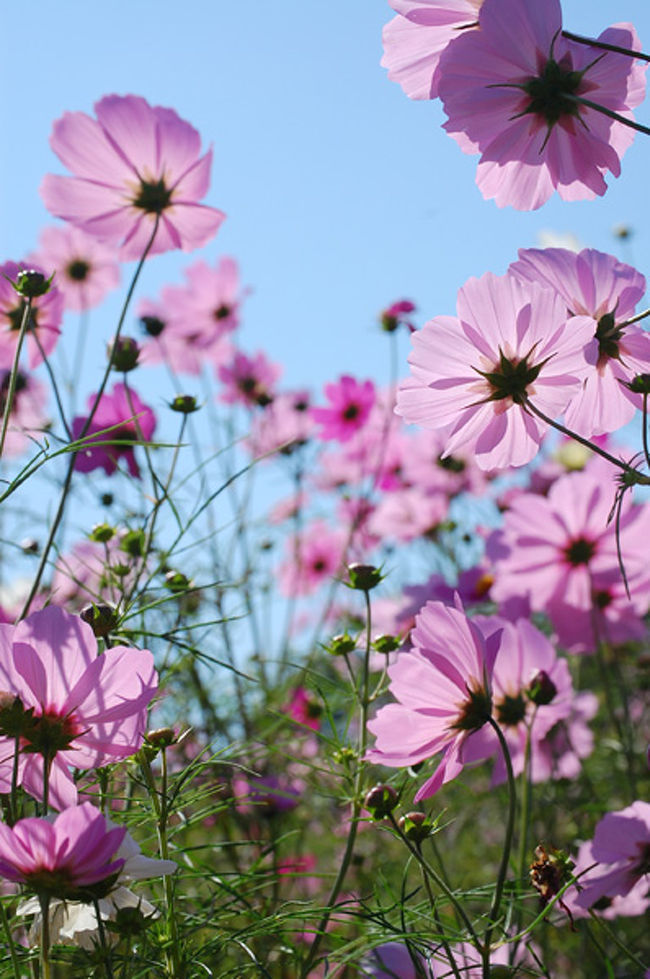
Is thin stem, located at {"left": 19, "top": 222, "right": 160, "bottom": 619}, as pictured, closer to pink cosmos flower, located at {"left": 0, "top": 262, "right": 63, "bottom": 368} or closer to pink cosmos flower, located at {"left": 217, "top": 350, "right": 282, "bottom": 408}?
pink cosmos flower, located at {"left": 0, "top": 262, "right": 63, "bottom": 368}

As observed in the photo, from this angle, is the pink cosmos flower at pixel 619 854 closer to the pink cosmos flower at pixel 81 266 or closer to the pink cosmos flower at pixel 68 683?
the pink cosmos flower at pixel 68 683

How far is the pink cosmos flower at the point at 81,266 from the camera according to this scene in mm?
1065

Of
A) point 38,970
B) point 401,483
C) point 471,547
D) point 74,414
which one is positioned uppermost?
point 401,483

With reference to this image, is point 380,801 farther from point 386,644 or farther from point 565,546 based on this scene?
point 565,546

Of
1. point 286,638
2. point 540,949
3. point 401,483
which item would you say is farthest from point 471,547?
point 540,949

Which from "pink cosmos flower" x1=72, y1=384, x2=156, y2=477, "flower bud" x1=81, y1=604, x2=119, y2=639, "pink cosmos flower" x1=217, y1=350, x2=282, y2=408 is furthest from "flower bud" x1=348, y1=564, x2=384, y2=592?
"pink cosmos flower" x1=217, y1=350, x2=282, y2=408

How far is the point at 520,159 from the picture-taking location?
1.72 feet

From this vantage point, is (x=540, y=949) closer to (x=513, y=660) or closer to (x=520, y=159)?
(x=513, y=660)

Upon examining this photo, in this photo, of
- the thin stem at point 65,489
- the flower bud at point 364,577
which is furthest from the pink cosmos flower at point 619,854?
the thin stem at point 65,489

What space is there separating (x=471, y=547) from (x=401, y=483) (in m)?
0.19

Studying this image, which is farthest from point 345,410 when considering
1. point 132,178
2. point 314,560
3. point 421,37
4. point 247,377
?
point 421,37

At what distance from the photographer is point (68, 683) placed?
0.42 metres

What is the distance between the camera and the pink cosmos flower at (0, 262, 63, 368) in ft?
2.32

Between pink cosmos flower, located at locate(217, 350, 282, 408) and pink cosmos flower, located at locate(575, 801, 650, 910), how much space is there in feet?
3.10
